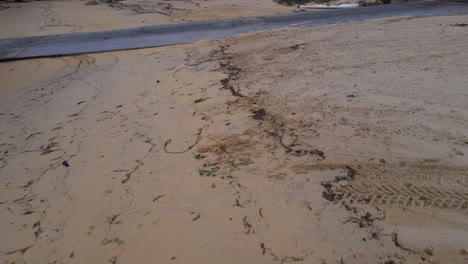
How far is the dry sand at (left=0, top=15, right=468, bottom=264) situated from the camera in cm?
197

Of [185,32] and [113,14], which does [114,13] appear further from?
[185,32]

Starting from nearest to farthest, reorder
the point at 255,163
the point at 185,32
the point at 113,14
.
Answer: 1. the point at 255,163
2. the point at 185,32
3. the point at 113,14

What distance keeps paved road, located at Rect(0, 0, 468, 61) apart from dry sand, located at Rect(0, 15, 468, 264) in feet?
7.50

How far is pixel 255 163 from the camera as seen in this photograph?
8.66 ft

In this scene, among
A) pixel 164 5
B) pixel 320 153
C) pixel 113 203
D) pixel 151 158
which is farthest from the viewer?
pixel 164 5

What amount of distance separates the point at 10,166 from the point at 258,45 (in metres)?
4.44

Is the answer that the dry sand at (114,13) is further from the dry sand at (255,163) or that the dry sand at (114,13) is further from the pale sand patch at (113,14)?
the dry sand at (255,163)

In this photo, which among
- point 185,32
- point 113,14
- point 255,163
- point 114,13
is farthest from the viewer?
point 114,13

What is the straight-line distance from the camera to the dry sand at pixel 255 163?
1.97 m

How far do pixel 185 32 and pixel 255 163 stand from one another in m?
5.63

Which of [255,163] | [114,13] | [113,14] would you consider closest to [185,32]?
[113,14]

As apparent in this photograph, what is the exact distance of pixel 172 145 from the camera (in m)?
3.09

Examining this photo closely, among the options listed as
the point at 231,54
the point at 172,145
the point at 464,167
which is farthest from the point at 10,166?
→ the point at 464,167

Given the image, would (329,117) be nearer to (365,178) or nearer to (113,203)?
(365,178)
